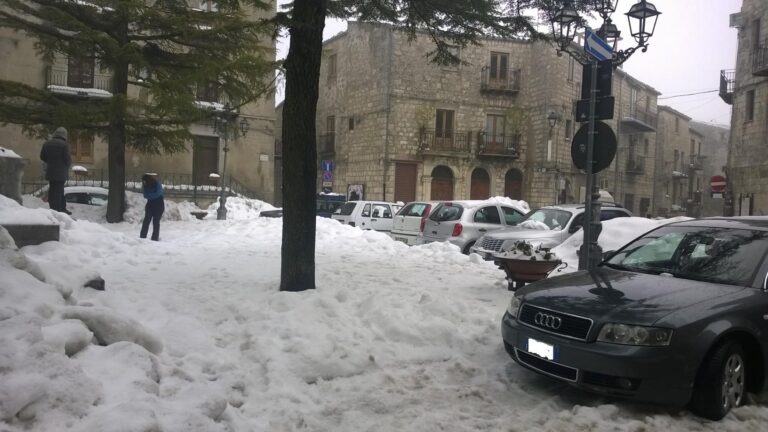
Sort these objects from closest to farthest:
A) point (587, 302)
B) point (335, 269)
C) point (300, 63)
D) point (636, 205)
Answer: point (587, 302)
point (300, 63)
point (335, 269)
point (636, 205)

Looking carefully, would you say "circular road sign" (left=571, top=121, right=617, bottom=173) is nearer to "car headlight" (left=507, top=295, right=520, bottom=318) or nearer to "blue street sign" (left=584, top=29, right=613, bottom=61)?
"blue street sign" (left=584, top=29, right=613, bottom=61)

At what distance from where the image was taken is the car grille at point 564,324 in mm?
3964

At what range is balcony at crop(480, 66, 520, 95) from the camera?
3369cm

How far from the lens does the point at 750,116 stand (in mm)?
27234

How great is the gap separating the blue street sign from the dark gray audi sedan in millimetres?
3380

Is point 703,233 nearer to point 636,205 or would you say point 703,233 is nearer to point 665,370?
point 665,370

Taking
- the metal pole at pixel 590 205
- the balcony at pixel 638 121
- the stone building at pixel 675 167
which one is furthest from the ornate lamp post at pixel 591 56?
the stone building at pixel 675 167

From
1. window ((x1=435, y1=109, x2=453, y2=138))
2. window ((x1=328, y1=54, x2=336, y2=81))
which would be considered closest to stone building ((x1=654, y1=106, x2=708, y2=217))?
window ((x1=435, y1=109, x2=453, y2=138))

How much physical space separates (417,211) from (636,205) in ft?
104

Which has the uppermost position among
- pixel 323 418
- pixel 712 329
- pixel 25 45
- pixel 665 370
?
pixel 25 45

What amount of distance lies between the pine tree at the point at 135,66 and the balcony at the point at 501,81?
20.4 m

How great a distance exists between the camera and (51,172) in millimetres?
10438

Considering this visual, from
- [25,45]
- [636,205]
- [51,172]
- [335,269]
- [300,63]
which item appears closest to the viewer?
[300,63]

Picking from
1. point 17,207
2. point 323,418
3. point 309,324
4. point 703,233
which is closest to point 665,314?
point 703,233
